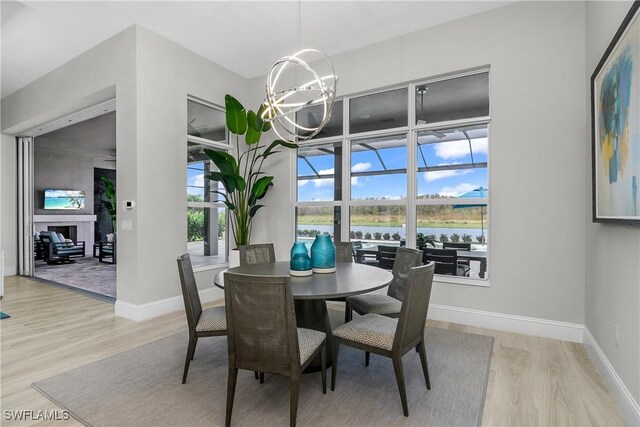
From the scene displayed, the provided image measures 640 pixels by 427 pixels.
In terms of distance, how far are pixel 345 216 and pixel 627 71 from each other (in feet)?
10.3

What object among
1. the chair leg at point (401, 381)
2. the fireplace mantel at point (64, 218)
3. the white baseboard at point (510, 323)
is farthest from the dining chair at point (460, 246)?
the fireplace mantel at point (64, 218)

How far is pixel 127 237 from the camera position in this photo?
3.92 meters

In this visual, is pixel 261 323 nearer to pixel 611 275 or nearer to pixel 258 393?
pixel 258 393

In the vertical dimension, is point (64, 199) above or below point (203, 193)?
above

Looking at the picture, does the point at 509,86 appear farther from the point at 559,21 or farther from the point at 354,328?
the point at 354,328

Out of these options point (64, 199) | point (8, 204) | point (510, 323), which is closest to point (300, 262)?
point (510, 323)

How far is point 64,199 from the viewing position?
9188 millimetres

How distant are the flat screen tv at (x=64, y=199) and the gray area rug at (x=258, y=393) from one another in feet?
27.0

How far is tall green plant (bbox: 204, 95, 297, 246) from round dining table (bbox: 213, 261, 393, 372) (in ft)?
5.65

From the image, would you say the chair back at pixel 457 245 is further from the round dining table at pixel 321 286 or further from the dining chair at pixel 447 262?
the round dining table at pixel 321 286

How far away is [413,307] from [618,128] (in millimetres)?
1724

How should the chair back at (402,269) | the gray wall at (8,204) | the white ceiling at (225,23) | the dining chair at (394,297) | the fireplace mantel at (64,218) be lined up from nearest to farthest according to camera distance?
1. the dining chair at (394,297)
2. the chair back at (402,269)
3. the white ceiling at (225,23)
4. the gray wall at (8,204)
5. the fireplace mantel at (64,218)

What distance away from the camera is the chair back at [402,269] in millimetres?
2973

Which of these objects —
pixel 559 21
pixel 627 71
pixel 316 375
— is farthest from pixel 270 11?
pixel 316 375
